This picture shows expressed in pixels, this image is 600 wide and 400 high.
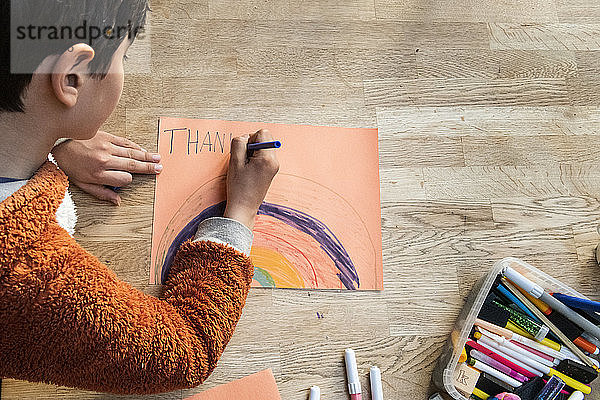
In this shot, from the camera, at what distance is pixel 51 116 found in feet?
1.88

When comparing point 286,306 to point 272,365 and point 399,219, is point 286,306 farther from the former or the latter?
point 399,219

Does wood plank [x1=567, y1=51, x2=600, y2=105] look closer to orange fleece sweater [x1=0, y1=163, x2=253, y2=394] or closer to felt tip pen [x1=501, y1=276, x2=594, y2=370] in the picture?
felt tip pen [x1=501, y1=276, x2=594, y2=370]

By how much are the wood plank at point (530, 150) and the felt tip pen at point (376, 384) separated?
0.38m

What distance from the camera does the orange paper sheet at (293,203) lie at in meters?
0.85

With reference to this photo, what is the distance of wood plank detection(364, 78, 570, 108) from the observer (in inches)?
37.2

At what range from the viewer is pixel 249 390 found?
812 mm

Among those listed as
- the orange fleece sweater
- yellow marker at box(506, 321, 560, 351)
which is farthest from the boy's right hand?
yellow marker at box(506, 321, 560, 351)

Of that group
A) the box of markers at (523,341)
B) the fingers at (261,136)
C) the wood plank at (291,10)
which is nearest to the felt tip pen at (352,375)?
the box of markers at (523,341)

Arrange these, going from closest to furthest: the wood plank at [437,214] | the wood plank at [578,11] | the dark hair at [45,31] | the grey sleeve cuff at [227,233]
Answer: the dark hair at [45,31]
the grey sleeve cuff at [227,233]
the wood plank at [437,214]
the wood plank at [578,11]

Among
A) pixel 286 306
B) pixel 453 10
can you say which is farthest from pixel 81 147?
pixel 453 10

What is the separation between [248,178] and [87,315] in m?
0.32

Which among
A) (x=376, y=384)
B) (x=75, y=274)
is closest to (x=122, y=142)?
(x=75, y=274)

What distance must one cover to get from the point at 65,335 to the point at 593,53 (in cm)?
98

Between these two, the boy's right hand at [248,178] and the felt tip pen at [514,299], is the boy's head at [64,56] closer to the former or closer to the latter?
the boy's right hand at [248,178]
